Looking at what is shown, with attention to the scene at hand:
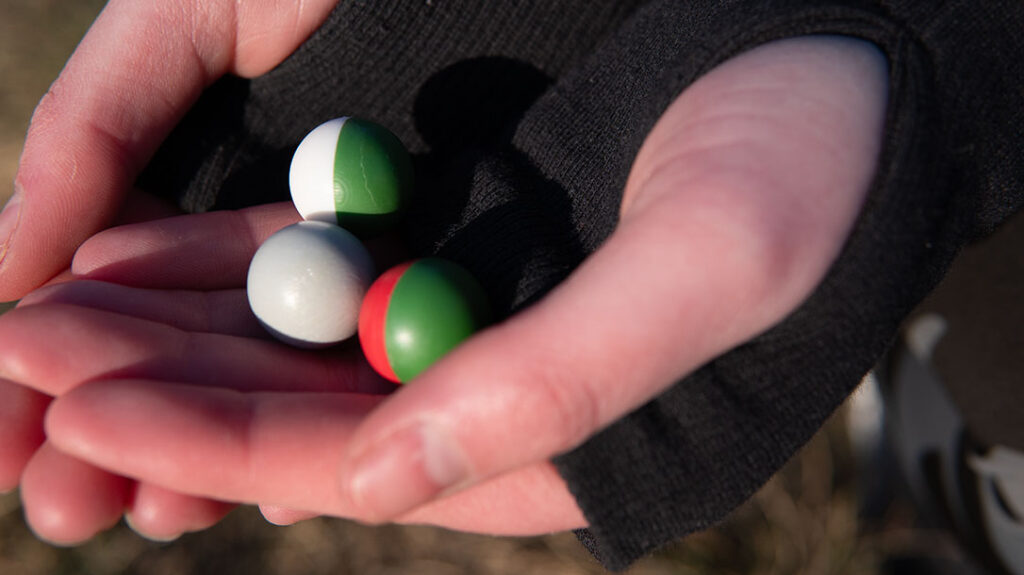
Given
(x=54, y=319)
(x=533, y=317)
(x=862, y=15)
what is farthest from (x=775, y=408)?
(x=54, y=319)

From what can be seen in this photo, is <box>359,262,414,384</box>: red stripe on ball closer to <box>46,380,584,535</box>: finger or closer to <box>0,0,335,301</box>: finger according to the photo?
<box>46,380,584,535</box>: finger

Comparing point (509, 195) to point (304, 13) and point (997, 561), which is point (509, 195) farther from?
point (997, 561)

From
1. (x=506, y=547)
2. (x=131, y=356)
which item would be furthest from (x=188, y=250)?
(x=506, y=547)

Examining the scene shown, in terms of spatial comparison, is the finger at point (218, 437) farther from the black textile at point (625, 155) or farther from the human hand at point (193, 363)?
the black textile at point (625, 155)

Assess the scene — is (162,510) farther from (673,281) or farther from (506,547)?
(506,547)

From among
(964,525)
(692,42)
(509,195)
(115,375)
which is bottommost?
(964,525)

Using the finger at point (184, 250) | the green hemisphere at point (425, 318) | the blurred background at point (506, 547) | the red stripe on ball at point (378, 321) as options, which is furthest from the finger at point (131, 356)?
the blurred background at point (506, 547)

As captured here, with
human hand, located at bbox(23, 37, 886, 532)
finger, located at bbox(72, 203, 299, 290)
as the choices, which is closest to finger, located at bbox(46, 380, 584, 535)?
human hand, located at bbox(23, 37, 886, 532)

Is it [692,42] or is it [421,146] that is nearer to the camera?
[692,42]
